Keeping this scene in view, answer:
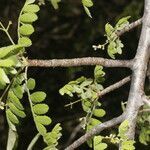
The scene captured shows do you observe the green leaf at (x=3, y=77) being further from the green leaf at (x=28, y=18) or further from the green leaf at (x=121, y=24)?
the green leaf at (x=121, y=24)

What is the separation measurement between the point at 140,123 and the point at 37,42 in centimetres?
192

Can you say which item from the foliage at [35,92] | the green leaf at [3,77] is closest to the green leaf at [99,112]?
the foliage at [35,92]

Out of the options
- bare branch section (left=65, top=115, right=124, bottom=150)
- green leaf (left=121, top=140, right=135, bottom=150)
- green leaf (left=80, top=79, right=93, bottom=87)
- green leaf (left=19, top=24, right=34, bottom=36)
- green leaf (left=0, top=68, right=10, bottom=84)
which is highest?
green leaf (left=19, top=24, right=34, bottom=36)

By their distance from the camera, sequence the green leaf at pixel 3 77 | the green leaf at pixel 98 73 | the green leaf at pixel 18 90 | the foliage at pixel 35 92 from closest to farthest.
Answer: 1. the green leaf at pixel 3 77
2. the foliage at pixel 35 92
3. the green leaf at pixel 18 90
4. the green leaf at pixel 98 73

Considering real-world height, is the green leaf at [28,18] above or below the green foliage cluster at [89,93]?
above

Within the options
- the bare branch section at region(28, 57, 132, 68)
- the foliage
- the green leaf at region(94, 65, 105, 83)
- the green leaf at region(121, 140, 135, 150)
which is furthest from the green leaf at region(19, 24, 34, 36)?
the green leaf at region(121, 140, 135, 150)

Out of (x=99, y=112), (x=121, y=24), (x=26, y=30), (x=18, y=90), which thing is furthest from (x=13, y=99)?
(x=121, y=24)

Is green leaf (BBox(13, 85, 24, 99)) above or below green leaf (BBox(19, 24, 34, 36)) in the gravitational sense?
below

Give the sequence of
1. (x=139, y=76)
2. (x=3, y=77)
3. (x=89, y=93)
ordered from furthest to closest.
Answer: (x=89, y=93)
(x=139, y=76)
(x=3, y=77)

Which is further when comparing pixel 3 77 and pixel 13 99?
pixel 13 99

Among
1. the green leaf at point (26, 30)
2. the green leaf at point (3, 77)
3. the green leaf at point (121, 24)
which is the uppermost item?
the green leaf at point (26, 30)

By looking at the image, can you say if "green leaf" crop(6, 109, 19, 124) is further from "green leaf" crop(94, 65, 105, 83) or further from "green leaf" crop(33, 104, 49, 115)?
A: "green leaf" crop(94, 65, 105, 83)

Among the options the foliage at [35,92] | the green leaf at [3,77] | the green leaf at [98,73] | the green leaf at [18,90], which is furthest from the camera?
the green leaf at [98,73]

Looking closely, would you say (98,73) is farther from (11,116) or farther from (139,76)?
(11,116)
